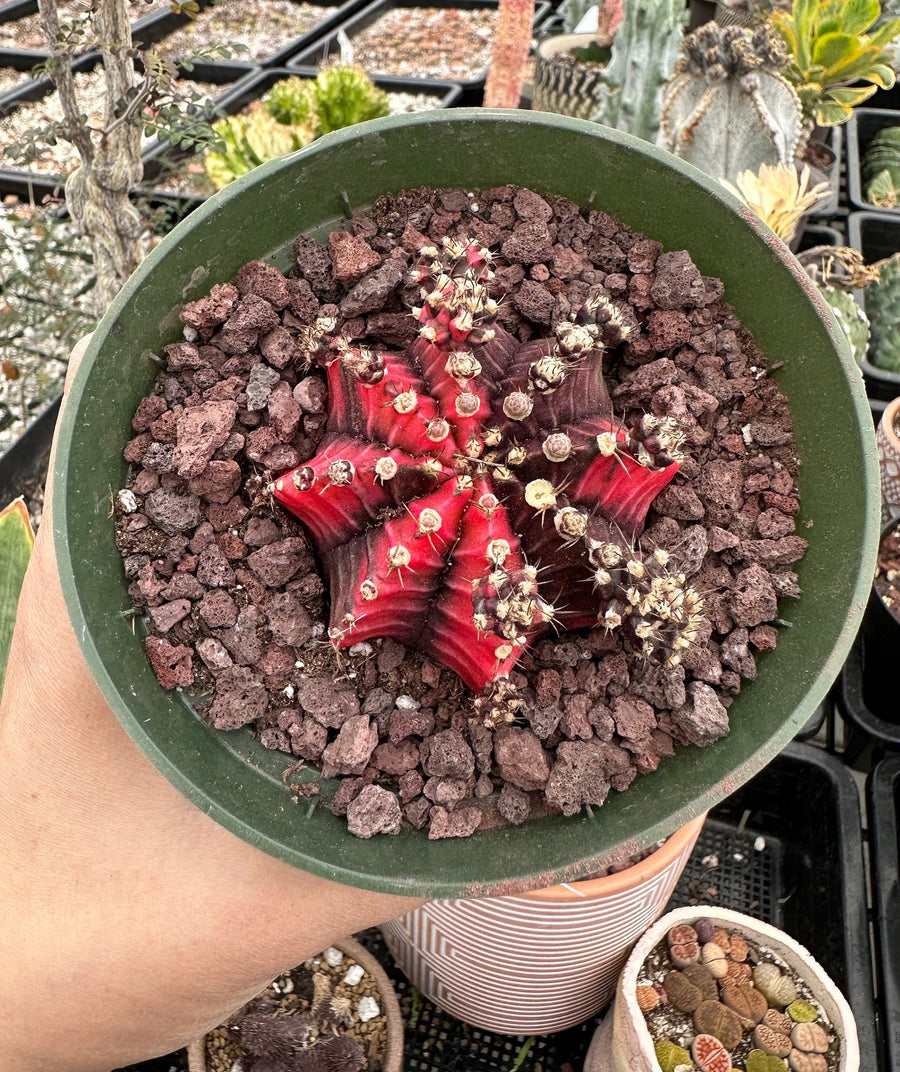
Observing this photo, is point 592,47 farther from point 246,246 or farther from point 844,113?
point 246,246

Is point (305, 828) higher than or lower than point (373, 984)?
higher

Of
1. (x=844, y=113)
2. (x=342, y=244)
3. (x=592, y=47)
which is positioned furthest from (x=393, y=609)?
(x=592, y=47)

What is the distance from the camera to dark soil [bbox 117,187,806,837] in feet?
1.81

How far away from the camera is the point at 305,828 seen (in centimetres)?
53

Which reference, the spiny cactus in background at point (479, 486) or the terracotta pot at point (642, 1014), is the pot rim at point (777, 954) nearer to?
the terracotta pot at point (642, 1014)

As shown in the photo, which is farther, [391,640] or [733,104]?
[733,104]

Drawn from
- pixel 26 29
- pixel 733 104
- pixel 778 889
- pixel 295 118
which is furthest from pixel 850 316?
pixel 26 29

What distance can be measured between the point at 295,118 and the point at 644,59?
1029mm

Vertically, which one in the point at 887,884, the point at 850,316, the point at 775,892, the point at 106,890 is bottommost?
the point at 775,892

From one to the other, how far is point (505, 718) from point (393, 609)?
0.34 ft

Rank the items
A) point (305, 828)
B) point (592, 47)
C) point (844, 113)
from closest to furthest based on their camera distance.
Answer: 1. point (305, 828)
2. point (844, 113)
3. point (592, 47)

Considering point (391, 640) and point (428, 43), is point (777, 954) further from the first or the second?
point (428, 43)

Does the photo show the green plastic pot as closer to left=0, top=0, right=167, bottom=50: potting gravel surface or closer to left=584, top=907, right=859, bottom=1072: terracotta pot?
left=584, top=907, right=859, bottom=1072: terracotta pot

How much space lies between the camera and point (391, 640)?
0.60 metres
